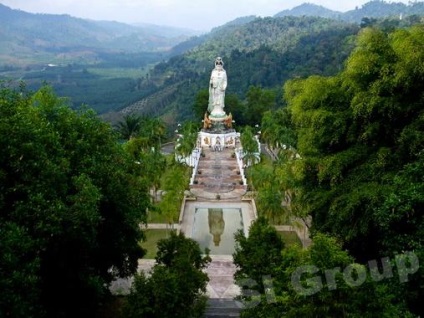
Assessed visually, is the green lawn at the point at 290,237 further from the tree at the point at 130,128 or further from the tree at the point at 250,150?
the tree at the point at 130,128

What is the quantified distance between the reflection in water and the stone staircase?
6125 mm

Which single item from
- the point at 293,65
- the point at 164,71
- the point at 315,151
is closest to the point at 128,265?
the point at 315,151

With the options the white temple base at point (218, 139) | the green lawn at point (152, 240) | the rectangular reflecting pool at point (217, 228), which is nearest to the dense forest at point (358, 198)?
the rectangular reflecting pool at point (217, 228)

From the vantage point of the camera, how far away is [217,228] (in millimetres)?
25812

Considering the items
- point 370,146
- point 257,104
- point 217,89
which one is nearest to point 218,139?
point 217,89

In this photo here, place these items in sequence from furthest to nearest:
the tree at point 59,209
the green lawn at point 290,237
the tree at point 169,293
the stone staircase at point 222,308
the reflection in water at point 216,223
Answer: the reflection in water at point 216,223 < the green lawn at point 290,237 < the stone staircase at point 222,308 < the tree at point 169,293 < the tree at point 59,209

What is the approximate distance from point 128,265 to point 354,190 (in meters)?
7.55

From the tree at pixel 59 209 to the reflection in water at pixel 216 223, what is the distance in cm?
811

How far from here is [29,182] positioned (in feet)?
37.6

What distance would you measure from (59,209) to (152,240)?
12.5 metres

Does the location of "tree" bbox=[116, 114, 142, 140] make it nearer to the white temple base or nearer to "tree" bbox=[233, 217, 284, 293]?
the white temple base

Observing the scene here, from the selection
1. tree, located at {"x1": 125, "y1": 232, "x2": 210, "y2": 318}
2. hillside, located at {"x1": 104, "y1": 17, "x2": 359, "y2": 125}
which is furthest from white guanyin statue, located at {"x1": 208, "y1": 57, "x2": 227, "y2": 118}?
tree, located at {"x1": 125, "y1": 232, "x2": 210, "y2": 318}

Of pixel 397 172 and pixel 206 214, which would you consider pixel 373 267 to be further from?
pixel 206 214

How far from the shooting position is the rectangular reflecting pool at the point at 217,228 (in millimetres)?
23442
